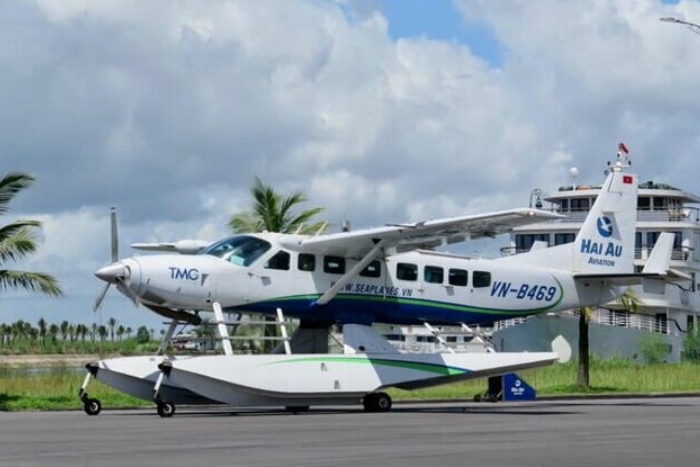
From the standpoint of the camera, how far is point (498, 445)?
1797cm

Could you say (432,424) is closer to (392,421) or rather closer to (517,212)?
(392,421)

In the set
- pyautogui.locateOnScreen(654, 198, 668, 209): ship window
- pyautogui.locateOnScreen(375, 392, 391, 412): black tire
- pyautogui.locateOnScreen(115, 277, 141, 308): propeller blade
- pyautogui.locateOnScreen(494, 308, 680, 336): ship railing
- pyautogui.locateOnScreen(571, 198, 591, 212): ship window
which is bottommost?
pyautogui.locateOnScreen(375, 392, 391, 412): black tire

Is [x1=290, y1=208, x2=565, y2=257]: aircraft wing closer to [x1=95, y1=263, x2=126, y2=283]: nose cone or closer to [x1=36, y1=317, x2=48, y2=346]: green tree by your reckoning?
[x1=95, y1=263, x2=126, y2=283]: nose cone

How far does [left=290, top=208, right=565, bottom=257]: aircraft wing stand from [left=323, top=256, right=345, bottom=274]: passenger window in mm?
127

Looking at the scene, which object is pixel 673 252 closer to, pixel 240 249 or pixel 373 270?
pixel 373 270

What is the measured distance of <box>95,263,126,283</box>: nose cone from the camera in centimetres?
2856

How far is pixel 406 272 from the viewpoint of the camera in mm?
31844

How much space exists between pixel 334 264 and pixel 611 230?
296 inches

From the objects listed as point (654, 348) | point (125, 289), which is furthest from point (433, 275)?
point (654, 348)

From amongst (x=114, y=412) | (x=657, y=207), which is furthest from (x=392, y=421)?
(x=657, y=207)

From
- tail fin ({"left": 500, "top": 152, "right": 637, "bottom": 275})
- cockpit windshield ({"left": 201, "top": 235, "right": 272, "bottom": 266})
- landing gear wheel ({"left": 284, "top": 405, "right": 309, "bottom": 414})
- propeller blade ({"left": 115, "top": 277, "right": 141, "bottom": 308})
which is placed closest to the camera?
propeller blade ({"left": 115, "top": 277, "right": 141, "bottom": 308})

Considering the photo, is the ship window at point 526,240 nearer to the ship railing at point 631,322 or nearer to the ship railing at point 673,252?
the ship railing at point 673,252

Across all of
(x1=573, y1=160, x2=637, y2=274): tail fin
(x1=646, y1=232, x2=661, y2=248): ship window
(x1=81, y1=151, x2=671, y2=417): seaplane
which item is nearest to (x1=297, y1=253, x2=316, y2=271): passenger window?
(x1=81, y1=151, x2=671, y2=417): seaplane

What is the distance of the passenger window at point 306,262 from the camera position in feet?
100
